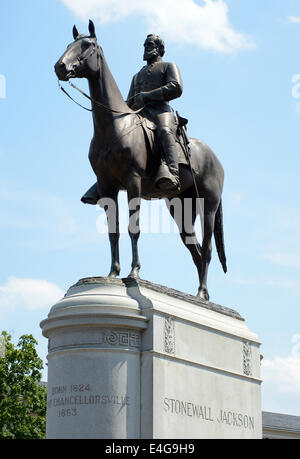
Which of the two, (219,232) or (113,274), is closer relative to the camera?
(113,274)

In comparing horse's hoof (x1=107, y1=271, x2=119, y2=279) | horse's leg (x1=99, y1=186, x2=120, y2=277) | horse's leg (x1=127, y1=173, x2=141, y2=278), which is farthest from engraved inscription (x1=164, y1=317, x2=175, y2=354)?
horse's leg (x1=99, y1=186, x2=120, y2=277)

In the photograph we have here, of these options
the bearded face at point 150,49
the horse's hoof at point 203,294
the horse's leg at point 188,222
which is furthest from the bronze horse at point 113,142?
the horse's hoof at point 203,294

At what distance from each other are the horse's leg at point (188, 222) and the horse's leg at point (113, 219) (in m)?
2.02

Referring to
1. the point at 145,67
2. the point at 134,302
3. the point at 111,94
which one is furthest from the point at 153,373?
the point at 145,67

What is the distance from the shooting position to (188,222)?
17078mm

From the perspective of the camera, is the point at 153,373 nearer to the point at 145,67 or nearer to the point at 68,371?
the point at 68,371

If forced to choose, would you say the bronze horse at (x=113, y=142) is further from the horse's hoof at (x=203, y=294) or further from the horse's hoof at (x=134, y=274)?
the horse's hoof at (x=203, y=294)

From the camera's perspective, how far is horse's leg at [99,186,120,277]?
586 inches

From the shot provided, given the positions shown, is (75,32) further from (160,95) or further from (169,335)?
(169,335)

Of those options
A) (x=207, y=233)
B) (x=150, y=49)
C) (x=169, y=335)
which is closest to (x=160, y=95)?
(x=150, y=49)

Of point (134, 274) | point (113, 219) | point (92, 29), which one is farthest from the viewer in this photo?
point (113, 219)

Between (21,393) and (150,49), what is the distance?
27.1 m
